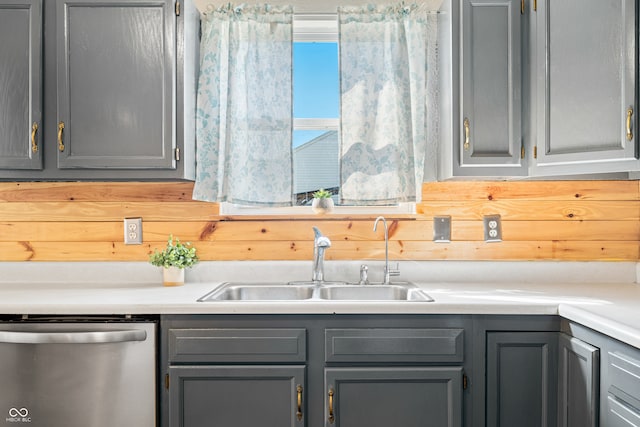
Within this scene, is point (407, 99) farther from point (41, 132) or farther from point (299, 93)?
point (41, 132)

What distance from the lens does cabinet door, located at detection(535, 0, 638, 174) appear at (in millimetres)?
1739

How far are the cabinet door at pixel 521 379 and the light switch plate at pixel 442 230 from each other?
655 mm

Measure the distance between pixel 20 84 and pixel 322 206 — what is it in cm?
135

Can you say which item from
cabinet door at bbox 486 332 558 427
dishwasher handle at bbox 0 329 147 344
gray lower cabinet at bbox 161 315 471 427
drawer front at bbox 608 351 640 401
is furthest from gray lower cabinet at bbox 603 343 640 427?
dishwasher handle at bbox 0 329 147 344

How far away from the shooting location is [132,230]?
2.37 metres

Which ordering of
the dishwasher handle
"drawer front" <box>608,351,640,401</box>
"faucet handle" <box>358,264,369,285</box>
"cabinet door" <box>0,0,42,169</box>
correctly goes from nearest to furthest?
"drawer front" <box>608,351,640,401</box> < the dishwasher handle < "cabinet door" <box>0,0,42,169</box> < "faucet handle" <box>358,264,369,285</box>

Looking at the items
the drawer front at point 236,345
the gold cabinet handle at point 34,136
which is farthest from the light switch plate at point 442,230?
the gold cabinet handle at point 34,136

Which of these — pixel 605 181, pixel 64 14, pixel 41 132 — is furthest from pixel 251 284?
pixel 605 181

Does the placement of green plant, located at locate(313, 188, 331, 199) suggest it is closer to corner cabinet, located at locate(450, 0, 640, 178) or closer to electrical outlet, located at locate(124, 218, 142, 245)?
corner cabinet, located at locate(450, 0, 640, 178)

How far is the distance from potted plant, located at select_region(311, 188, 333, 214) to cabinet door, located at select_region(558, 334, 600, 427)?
1.09 meters

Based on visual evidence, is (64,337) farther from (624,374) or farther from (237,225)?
(624,374)

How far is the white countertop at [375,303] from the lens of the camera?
1.75m

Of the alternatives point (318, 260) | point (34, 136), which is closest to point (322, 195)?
point (318, 260)

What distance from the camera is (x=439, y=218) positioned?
2.37 metres
